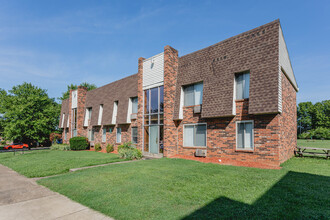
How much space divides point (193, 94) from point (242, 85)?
3438 millimetres

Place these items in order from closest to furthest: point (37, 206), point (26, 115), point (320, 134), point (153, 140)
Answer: point (37, 206)
point (153, 140)
point (26, 115)
point (320, 134)

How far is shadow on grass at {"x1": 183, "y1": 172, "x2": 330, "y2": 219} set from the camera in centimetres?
408

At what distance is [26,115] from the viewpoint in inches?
1209

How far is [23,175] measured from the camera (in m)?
9.39

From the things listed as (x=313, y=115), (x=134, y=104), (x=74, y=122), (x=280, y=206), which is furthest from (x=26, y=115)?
(x=313, y=115)

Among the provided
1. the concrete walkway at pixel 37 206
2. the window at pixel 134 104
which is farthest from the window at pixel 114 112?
the concrete walkway at pixel 37 206

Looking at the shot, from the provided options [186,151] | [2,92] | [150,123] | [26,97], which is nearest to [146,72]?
[150,123]

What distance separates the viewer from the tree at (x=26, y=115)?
29.7 meters

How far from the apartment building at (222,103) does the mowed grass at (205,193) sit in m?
2.76

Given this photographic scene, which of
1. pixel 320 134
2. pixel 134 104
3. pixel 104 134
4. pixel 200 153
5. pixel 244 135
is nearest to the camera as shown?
pixel 244 135

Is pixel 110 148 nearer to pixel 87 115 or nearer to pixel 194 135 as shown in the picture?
pixel 87 115

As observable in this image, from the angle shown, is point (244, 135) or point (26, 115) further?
point (26, 115)

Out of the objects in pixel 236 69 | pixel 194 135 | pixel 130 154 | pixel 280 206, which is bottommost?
pixel 130 154

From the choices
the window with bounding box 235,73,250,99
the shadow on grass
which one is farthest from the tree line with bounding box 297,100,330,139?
the shadow on grass
